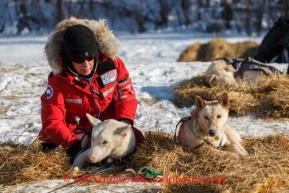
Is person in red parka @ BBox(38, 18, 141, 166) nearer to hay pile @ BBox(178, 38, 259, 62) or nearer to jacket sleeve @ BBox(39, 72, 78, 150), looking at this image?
jacket sleeve @ BBox(39, 72, 78, 150)

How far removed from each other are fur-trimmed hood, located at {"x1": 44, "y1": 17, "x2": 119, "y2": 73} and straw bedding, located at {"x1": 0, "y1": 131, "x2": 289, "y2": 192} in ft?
2.59

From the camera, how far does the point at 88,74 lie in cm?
469

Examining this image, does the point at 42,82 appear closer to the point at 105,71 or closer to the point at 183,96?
the point at 183,96

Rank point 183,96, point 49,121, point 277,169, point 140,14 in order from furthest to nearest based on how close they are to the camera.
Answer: point 140,14 < point 183,96 < point 49,121 < point 277,169

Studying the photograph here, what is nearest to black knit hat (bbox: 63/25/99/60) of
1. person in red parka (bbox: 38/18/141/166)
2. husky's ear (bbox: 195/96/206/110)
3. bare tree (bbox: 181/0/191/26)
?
person in red parka (bbox: 38/18/141/166)

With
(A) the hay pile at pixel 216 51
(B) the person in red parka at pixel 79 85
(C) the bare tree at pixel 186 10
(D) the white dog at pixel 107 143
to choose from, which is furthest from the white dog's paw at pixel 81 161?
(C) the bare tree at pixel 186 10

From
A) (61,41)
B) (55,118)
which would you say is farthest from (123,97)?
(61,41)

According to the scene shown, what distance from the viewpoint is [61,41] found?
4.70 m

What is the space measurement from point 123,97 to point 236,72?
3.20 m

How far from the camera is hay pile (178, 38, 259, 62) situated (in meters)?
11.3

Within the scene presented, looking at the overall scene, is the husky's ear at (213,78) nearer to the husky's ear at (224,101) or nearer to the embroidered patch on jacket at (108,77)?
the embroidered patch on jacket at (108,77)

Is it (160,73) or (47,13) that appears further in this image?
(47,13)

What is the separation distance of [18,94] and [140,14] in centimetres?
1355

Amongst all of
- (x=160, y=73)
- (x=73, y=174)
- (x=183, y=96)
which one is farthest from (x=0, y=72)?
(x=73, y=174)
